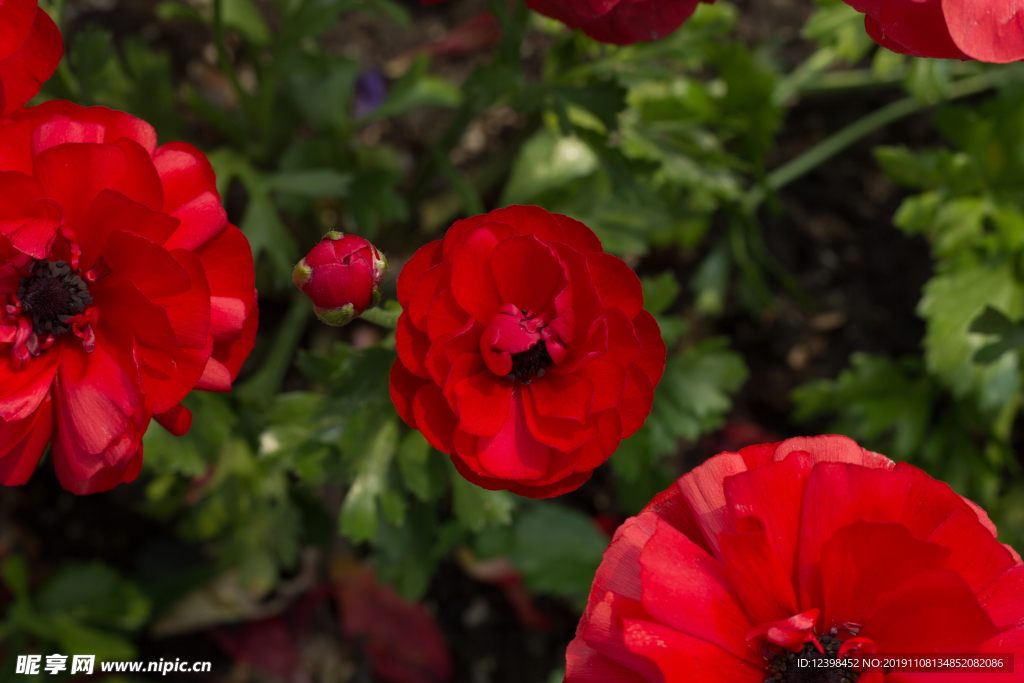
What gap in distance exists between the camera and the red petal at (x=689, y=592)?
87cm

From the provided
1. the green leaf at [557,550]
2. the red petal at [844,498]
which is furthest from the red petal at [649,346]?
the green leaf at [557,550]

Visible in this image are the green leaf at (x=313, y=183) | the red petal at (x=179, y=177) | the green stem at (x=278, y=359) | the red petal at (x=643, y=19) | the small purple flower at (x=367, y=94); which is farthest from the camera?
the small purple flower at (x=367, y=94)

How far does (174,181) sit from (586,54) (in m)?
1.40

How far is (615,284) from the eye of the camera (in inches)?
39.9

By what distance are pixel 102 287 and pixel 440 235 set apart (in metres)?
1.53

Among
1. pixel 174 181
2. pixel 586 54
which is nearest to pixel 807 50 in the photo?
pixel 586 54

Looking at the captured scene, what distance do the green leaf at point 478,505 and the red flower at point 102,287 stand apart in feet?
1.90

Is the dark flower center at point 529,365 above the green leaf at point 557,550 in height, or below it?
above

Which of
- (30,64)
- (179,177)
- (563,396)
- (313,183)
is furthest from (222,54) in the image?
(563,396)

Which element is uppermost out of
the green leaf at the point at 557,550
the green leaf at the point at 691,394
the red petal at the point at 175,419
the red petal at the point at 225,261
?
the red petal at the point at 225,261

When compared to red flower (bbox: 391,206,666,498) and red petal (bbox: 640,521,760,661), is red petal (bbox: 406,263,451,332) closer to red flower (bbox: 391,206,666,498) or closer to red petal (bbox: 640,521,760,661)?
red flower (bbox: 391,206,666,498)

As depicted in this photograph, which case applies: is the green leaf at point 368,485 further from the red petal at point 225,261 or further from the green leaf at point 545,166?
the green leaf at point 545,166

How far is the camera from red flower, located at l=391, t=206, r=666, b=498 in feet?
3.20

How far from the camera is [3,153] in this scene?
995mm
